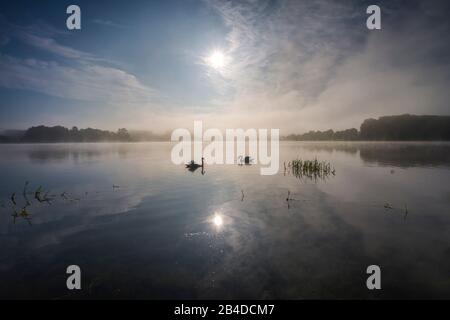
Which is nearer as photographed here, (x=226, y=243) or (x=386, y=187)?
(x=226, y=243)

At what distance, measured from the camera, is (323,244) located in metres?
14.7

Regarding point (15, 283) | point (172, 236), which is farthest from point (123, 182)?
point (15, 283)

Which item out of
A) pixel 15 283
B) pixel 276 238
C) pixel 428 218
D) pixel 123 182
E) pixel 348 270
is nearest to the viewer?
pixel 15 283

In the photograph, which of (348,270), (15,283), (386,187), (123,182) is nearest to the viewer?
(15,283)

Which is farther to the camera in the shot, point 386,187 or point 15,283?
point 386,187

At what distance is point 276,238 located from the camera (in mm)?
15680

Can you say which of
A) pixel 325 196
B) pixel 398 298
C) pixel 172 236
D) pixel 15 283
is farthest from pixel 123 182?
pixel 398 298

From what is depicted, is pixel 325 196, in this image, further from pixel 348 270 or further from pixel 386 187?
pixel 348 270

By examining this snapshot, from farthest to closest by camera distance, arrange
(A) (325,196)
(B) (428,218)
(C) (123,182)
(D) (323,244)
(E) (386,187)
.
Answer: (C) (123,182), (E) (386,187), (A) (325,196), (B) (428,218), (D) (323,244)

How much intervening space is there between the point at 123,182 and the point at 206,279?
28.9m
